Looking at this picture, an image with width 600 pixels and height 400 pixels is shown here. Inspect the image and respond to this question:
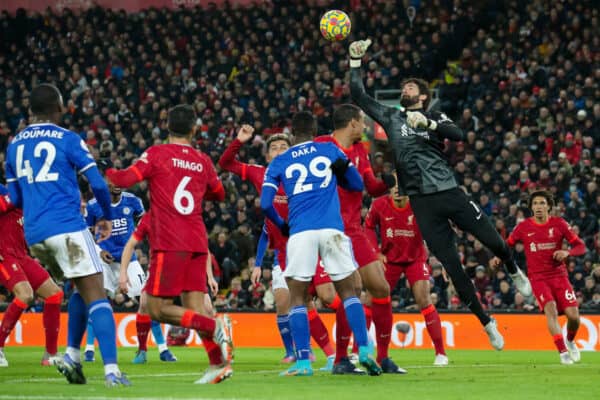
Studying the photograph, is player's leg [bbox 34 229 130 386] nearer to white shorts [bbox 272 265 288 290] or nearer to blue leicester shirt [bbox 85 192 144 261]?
white shorts [bbox 272 265 288 290]

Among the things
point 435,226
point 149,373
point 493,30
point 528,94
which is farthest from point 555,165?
point 149,373

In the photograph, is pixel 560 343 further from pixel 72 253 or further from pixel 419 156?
pixel 72 253

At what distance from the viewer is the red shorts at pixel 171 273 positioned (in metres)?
9.35

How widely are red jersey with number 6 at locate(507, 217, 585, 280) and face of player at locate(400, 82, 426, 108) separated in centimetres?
414

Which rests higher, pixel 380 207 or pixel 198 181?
pixel 198 181

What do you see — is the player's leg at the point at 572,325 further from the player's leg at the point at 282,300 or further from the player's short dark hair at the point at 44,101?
the player's short dark hair at the point at 44,101

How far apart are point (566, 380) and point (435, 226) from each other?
228 cm

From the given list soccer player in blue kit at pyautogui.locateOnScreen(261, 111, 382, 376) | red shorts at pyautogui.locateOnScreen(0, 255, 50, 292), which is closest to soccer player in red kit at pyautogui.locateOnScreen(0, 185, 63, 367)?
red shorts at pyautogui.locateOnScreen(0, 255, 50, 292)

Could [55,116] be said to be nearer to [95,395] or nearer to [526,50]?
[95,395]

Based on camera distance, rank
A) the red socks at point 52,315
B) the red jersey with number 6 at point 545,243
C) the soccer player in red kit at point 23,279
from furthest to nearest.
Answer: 1. the red jersey with number 6 at point 545,243
2. the soccer player in red kit at point 23,279
3. the red socks at point 52,315

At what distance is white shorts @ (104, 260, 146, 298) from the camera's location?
14906 mm

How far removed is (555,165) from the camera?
23.0 m

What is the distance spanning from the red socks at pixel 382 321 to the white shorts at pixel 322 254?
4.25ft

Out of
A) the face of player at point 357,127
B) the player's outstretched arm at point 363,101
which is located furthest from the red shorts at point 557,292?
the face of player at point 357,127
